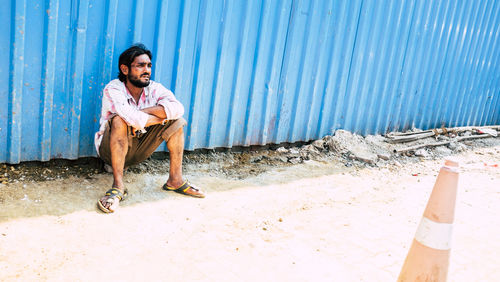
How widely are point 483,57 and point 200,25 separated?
5811 mm

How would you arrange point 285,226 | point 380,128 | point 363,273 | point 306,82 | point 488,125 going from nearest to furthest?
point 363,273 < point 285,226 < point 306,82 < point 380,128 < point 488,125

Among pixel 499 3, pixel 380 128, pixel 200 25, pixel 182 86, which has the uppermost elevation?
pixel 499 3

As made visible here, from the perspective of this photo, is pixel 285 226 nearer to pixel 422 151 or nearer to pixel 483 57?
pixel 422 151

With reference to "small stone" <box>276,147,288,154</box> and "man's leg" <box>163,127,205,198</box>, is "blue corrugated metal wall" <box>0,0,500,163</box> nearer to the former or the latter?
"small stone" <box>276,147,288,154</box>

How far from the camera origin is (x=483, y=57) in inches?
279

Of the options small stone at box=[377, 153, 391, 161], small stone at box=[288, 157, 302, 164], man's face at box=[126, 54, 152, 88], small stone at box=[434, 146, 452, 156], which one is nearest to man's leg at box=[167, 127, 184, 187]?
man's face at box=[126, 54, 152, 88]

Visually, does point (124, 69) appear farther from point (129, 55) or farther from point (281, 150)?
point (281, 150)

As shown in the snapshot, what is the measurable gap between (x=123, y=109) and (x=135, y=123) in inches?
5.1

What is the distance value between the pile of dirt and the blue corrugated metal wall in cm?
14

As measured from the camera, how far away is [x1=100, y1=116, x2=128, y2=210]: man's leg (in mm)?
2904

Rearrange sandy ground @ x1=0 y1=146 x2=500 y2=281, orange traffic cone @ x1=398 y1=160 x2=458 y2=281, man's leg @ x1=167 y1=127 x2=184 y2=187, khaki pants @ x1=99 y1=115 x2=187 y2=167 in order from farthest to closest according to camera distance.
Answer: man's leg @ x1=167 y1=127 x2=184 y2=187 → khaki pants @ x1=99 y1=115 x2=187 y2=167 → sandy ground @ x1=0 y1=146 x2=500 y2=281 → orange traffic cone @ x1=398 y1=160 x2=458 y2=281

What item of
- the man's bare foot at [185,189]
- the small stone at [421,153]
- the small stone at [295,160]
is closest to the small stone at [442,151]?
the small stone at [421,153]

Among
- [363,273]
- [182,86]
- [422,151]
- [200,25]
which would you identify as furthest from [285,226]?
[422,151]

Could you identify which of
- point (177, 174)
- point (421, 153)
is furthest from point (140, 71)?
point (421, 153)
